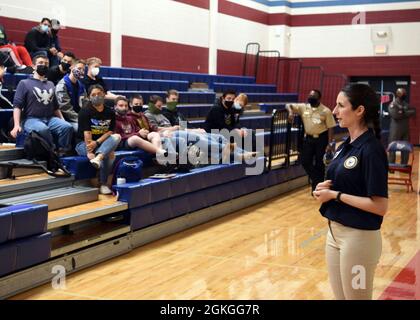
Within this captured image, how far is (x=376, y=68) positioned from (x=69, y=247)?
13.1 metres

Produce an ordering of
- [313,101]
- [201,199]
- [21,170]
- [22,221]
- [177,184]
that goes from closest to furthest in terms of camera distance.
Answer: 1. [22,221]
2. [21,170]
3. [177,184]
4. [201,199]
5. [313,101]

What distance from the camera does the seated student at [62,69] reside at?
701cm

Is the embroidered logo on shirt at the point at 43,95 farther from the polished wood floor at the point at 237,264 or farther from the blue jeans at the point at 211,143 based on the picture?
the polished wood floor at the point at 237,264

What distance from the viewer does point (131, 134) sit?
22.3 feet

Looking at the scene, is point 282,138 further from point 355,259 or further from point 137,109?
point 355,259

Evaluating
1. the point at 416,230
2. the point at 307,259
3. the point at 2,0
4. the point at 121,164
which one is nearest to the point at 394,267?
the point at 307,259

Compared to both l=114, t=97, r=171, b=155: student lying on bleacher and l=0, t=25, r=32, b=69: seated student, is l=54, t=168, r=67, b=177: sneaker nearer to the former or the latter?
l=114, t=97, r=171, b=155: student lying on bleacher

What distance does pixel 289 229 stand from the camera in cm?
668

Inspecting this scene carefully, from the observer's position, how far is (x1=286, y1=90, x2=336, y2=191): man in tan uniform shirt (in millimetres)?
8195

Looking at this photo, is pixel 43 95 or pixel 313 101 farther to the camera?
pixel 313 101

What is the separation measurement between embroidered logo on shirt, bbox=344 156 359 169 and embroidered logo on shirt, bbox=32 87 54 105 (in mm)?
4334

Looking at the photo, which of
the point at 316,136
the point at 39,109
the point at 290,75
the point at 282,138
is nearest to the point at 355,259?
the point at 39,109

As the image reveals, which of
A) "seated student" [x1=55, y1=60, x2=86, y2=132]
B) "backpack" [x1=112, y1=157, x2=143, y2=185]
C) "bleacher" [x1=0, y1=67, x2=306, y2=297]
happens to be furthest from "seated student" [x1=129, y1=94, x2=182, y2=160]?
"backpack" [x1=112, y1=157, x2=143, y2=185]

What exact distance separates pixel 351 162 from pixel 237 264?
9.26ft
